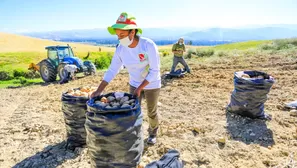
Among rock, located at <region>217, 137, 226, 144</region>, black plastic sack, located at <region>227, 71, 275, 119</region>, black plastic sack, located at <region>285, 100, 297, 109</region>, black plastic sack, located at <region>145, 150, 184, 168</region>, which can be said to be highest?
black plastic sack, located at <region>227, 71, 275, 119</region>

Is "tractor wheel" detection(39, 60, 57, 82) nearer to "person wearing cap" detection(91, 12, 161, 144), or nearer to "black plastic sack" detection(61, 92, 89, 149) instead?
"black plastic sack" detection(61, 92, 89, 149)

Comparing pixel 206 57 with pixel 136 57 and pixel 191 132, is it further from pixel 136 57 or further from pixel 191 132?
pixel 136 57

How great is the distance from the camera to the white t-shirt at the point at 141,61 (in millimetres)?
2938

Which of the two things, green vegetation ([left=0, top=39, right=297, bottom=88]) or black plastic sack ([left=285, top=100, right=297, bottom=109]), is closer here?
black plastic sack ([left=285, top=100, right=297, bottom=109])

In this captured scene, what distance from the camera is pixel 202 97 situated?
6531mm

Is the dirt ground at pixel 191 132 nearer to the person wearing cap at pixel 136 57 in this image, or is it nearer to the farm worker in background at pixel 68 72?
the person wearing cap at pixel 136 57

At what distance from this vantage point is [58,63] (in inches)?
429

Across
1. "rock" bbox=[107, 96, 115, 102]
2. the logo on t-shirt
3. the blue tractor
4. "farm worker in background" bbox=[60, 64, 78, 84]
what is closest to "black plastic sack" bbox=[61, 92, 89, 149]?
"rock" bbox=[107, 96, 115, 102]

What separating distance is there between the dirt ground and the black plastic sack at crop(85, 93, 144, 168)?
2.47ft

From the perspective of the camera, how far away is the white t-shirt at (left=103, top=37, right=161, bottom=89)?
2.94 metres

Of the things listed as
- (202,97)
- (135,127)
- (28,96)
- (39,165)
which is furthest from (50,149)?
(28,96)

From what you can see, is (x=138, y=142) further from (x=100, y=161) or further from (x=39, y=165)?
(x=39, y=165)

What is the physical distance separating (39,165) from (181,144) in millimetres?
1988

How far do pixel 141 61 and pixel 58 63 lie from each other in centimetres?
871
